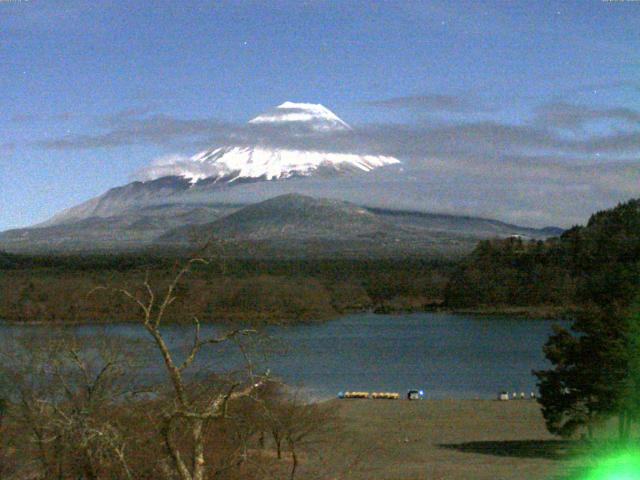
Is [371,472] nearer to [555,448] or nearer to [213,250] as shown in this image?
[555,448]

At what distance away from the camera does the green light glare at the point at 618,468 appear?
12227mm

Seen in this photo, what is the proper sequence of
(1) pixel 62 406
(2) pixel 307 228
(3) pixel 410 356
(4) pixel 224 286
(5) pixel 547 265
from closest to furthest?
(1) pixel 62 406
(4) pixel 224 286
(3) pixel 410 356
(5) pixel 547 265
(2) pixel 307 228

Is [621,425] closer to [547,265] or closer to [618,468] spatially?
[618,468]

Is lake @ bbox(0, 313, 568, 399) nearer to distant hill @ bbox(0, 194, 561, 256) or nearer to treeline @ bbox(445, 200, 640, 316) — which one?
treeline @ bbox(445, 200, 640, 316)

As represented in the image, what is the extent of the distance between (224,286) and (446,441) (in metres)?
6.39

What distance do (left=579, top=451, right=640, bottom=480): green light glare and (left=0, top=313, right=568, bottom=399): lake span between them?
6.77 m

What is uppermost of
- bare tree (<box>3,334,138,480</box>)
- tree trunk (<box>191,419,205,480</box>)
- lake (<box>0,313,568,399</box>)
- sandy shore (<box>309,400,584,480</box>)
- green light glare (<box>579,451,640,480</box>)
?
tree trunk (<box>191,419,205,480</box>)

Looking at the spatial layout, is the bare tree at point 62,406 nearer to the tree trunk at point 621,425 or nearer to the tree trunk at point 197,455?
the tree trunk at point 197,455

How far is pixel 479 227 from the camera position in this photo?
17562 cm

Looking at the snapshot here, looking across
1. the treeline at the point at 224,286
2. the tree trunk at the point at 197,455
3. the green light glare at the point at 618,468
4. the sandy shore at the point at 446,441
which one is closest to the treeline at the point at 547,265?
the treeline at the point at 224,286

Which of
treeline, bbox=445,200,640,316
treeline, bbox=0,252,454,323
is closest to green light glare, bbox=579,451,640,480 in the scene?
treeline, bbox=0,252,454,323

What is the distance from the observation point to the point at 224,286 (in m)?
23.2

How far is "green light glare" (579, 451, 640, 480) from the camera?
481 inches

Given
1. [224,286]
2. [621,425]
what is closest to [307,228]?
[224,286]
